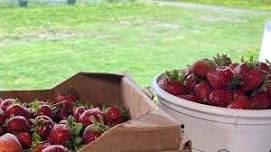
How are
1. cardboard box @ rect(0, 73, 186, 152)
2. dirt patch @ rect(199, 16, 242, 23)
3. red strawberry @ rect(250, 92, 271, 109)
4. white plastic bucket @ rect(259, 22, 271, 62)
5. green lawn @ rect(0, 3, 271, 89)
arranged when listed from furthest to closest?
dirt patch @ rect(199, 16, 242, 23), green lawn @ rect(0, 3, 271, 89), white plastic bucket @ rect(259, 22, 271, 62), red strawberry @ rect(250, 92, 271, 109), cardboard box @ rect(0, 73, 186, 152)

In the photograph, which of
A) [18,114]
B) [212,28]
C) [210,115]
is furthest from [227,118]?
[212,28]

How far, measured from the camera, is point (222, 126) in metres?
1.08

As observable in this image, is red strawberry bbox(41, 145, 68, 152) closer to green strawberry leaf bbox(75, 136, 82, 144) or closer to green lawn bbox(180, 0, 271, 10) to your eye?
green strawberry leaf bbox(75, 136, 82, 144)

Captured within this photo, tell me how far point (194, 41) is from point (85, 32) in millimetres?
682

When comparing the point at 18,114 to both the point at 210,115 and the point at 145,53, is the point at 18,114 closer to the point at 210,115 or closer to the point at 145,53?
the point at 210,115

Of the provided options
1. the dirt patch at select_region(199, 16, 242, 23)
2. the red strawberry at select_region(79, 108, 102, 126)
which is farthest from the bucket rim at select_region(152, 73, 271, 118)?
the dirt patch at select_region(199, 16, 242, 23)

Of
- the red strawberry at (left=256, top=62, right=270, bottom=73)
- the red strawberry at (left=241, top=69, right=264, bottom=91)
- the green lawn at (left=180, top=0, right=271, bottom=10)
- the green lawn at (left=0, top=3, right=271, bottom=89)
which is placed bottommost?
the green lawn at (left=0, top=3, right=271, bottom=89)

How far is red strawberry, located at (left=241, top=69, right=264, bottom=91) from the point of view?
1.11 metres

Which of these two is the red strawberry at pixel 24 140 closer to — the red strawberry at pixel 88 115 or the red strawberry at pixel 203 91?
Result: the red strawberry at pixel 88 115

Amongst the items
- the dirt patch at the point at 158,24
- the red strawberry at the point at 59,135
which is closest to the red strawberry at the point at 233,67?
the red strawberry at the point at 59,135

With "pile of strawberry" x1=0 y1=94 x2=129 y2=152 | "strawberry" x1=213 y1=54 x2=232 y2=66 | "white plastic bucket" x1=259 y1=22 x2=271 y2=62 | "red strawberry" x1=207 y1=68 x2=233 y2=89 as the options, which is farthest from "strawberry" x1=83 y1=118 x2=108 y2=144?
"white plastic bucket" x1=259 y1=22 x2=271 y2=62

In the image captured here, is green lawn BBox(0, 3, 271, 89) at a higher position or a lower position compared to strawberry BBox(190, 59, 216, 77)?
lower

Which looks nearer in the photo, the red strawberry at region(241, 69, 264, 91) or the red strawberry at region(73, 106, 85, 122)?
the red strawberry at region(73, 106, 85, 122)

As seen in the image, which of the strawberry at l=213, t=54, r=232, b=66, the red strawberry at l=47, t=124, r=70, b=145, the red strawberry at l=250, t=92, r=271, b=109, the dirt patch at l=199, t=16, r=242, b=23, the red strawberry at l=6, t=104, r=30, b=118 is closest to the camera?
the red strawberry at l=47, t=124, r=70, b=145
